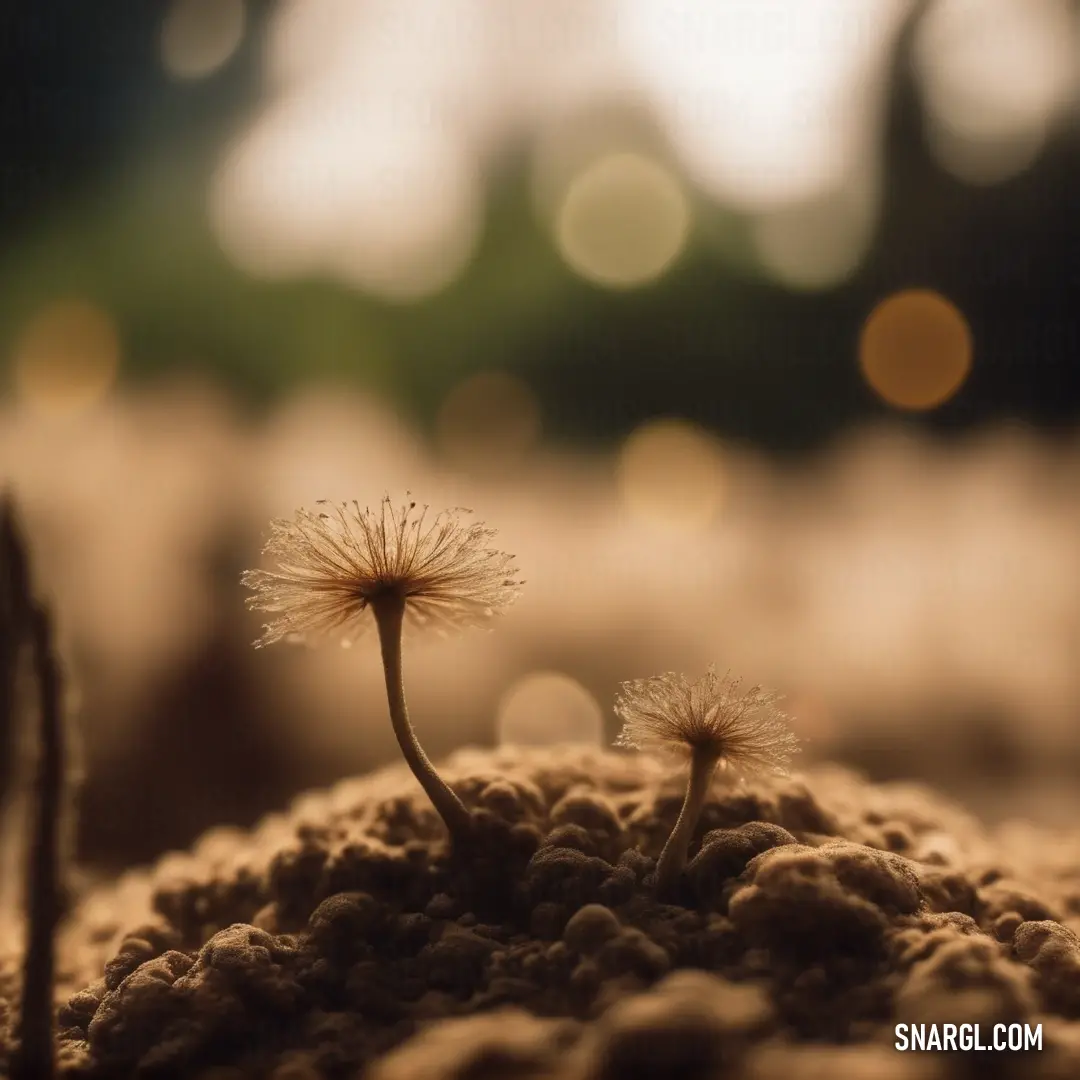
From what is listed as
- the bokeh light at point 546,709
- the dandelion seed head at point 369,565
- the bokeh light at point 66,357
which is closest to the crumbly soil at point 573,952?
the dandelion seed head at point 369,565

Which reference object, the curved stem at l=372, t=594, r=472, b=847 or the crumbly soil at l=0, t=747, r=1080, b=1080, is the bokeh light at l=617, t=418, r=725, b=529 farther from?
the curved stem at l=372, t=594, r=472, b=847

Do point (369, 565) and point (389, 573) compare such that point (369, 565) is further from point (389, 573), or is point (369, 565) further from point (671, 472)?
point (671, 472)

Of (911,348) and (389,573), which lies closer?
(389,573)

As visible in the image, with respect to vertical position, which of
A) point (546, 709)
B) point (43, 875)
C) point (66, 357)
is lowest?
point (546, 709)

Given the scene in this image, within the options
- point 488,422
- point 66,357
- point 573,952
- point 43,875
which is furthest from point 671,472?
point 43,875

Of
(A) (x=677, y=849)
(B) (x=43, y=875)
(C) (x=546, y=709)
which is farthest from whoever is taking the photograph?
(C) (x=546, y=709)

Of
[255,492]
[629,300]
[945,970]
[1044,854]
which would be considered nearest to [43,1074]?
[945,970]

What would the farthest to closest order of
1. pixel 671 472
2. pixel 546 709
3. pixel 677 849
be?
pixel 671 472 → pixel 546 709 → pixel 677 849

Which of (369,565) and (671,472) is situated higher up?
(671,472)

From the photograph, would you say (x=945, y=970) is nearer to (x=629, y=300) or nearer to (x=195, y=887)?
(x=195, y=887)
